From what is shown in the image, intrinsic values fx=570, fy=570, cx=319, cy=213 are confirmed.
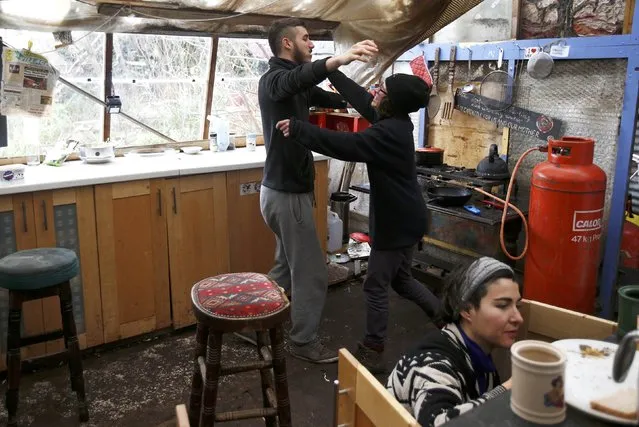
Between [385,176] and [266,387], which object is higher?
[385,176]

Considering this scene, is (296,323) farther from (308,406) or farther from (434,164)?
(434,164)

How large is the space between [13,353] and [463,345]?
1979mm

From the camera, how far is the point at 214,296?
7.03 ft

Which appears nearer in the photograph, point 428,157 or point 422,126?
point 428,157

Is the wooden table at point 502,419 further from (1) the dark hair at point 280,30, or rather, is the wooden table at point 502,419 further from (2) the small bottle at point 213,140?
(2) the small bottle at point 213,140

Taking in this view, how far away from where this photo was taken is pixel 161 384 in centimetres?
298

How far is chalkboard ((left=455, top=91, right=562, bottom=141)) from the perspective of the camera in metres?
3.77

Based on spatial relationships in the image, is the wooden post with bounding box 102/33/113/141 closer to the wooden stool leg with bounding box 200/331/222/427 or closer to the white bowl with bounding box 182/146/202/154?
the white bowl with bounding box 182/146/202/154

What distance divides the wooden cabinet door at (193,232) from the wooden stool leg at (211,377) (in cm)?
146

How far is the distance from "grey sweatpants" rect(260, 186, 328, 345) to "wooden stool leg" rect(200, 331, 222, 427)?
1132 millimetres

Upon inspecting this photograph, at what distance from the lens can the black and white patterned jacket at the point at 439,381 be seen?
4.44 ft

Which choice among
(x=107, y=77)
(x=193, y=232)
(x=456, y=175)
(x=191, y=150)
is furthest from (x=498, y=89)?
(x=107, y=77)

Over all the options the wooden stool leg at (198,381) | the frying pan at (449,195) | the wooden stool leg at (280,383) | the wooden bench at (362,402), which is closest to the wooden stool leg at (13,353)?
the wooden stool leg at (198,381)

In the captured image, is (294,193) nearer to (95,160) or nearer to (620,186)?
(95,160)
